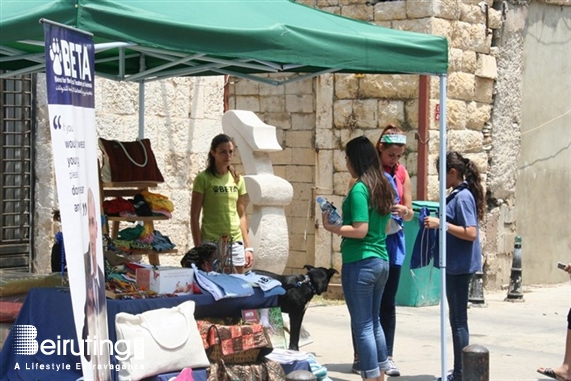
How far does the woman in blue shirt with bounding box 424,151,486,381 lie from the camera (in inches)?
305

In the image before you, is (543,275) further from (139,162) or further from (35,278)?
(35,278)

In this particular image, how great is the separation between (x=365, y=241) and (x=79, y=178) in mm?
2587

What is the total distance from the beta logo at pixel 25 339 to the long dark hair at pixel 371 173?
2265 mm

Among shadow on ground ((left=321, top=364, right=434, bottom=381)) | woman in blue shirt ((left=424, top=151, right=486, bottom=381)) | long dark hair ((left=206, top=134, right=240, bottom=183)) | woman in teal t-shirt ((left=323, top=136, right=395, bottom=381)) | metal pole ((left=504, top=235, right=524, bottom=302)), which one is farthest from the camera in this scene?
metal pole ((left=504, top=235, right=524, bottom=302))

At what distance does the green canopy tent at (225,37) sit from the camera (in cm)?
571

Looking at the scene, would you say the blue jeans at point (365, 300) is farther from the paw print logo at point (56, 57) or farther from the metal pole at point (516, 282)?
the metal pole at point (516, 282)

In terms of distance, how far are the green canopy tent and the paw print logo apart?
0.71m

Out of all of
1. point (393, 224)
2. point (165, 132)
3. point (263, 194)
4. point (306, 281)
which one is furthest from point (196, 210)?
point (165, 132)

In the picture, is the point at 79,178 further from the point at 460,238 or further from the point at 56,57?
the point at 460,238

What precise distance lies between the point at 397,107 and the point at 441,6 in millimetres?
1249

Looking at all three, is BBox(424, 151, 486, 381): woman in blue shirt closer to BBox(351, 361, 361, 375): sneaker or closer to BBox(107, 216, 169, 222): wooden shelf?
BBox(351, 361, 361, 375): sneaker

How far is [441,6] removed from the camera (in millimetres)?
12555

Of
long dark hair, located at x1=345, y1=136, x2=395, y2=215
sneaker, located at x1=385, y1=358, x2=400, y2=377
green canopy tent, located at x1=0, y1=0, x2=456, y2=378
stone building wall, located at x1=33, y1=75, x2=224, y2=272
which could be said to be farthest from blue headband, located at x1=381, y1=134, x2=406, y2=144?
stone building wall, located at x1=33, y1=75, x2=224, y2=272

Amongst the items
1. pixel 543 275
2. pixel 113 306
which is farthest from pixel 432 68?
pixel 543 275
